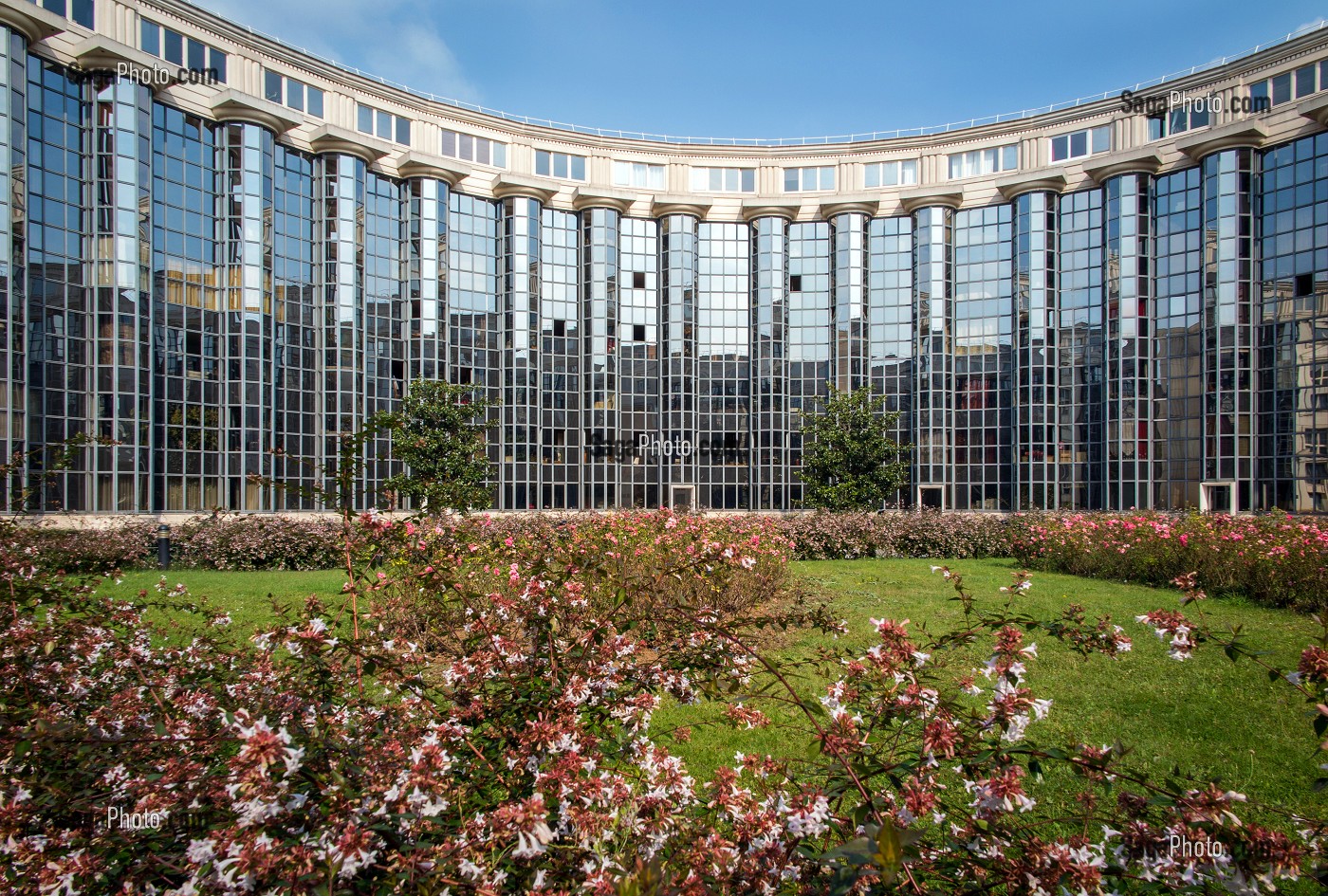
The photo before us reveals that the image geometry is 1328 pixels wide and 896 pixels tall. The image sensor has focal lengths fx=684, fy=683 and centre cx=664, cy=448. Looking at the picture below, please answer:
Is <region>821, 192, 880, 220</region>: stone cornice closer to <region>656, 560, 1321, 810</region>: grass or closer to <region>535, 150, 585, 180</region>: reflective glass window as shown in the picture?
<region>535, 150, 585, 180</region>: reflective glass window

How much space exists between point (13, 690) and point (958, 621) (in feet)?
27.9

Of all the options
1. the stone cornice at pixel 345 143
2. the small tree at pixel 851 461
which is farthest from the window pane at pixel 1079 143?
the stone cornice at pixel 345 143

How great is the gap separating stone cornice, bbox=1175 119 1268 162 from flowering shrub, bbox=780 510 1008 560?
25.6m

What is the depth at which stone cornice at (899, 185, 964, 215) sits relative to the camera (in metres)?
36.7

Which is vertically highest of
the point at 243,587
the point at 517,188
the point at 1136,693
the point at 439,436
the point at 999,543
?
the point at 517,188

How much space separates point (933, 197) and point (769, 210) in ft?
28.7

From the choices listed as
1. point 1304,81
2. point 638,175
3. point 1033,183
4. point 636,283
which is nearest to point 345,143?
point 638,175

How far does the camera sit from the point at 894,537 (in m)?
17.9

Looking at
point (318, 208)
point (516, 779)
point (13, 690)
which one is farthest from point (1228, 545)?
point (318, 208)

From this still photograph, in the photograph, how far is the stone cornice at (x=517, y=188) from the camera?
3609cm

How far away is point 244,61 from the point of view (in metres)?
29.6

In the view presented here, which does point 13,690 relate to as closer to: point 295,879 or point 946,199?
point 295,879

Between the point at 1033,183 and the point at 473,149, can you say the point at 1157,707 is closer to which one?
the point at 1033,183

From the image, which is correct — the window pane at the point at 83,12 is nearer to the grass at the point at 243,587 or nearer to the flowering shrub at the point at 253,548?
the flowering shrub at the point at 253,548
